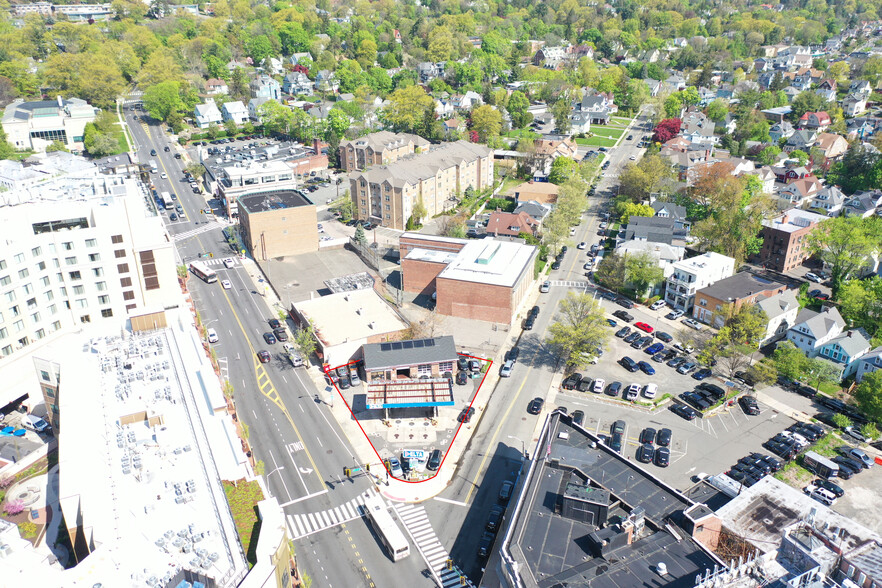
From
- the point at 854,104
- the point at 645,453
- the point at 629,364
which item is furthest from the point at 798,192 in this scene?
the point at 854,104

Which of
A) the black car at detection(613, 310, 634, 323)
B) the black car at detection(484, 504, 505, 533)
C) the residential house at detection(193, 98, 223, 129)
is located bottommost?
the black car at detection(484, 504, 505, 533)

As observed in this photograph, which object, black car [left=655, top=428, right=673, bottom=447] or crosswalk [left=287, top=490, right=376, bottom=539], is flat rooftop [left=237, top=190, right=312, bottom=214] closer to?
crosswalk [left=287, top=490, right=376, bottom=539]

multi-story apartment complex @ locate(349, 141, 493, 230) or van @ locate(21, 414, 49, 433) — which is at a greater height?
multi-story apartment complex @ locate(349, 141, 493, 230)

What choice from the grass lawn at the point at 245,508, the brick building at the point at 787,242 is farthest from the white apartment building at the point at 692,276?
the grass lawn at the point at 245,508

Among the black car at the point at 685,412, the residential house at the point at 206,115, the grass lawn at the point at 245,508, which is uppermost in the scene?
the residential house at the point at 206,115

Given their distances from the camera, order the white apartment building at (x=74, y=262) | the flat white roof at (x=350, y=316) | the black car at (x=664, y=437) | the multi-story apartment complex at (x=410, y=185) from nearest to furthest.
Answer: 1. the black car at (x=664, y=437)
2. the white apartment building at (x=74, y=262)
3. the flat white roof at (x=350, y=316)
4. the multi-story apartment complex at (x=410, y=185)

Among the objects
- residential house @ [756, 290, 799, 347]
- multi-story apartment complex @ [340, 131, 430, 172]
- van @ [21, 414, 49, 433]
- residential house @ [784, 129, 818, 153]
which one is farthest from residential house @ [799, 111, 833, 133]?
van @ [21, 414, 49, 433]

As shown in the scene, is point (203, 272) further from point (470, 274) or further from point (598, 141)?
point (598, 141)

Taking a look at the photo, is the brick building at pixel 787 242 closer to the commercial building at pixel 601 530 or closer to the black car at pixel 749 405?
the black car at pixel 749 405
